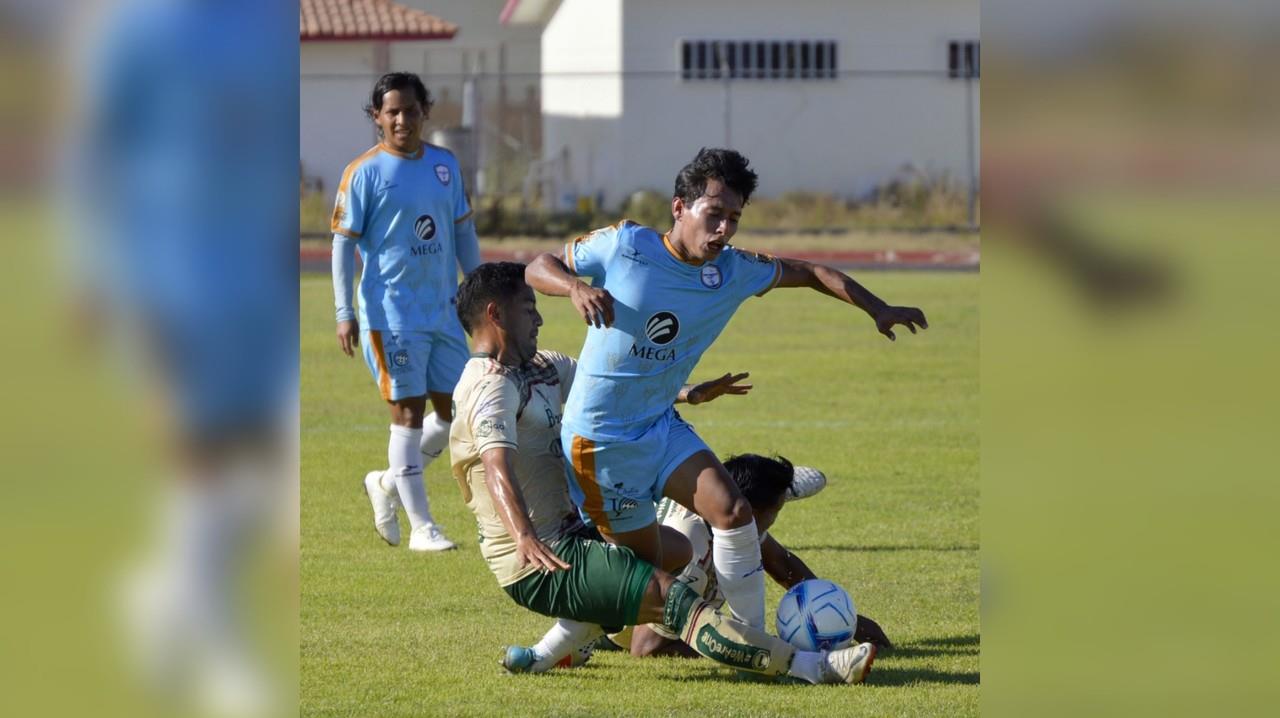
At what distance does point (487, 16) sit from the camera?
5116 centimetres

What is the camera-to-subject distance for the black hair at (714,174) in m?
5.38

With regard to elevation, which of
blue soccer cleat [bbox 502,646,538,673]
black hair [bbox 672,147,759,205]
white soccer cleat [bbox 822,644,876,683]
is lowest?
blue soccer cleat [bbox 502,646,538,673]

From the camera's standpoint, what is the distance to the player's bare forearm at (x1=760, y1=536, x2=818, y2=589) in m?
6.03

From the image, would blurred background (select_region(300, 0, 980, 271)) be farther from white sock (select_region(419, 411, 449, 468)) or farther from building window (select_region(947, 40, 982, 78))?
white sock (select_region(419, 411, 449, 468))

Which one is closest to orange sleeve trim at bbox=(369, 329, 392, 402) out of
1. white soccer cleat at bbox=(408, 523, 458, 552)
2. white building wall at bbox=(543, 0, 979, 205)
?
white soccer cleat at bbox=(408, 523, 458, 552)

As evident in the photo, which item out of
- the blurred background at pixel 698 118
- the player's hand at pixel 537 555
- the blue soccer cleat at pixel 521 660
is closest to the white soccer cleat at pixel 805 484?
the blue soccer cleat at pixel 521 660

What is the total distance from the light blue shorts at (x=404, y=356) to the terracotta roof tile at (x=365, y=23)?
30.3 meters

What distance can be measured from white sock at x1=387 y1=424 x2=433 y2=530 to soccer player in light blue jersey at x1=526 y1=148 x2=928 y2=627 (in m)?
2.45

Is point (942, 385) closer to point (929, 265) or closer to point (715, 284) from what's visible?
point (715, 284)
